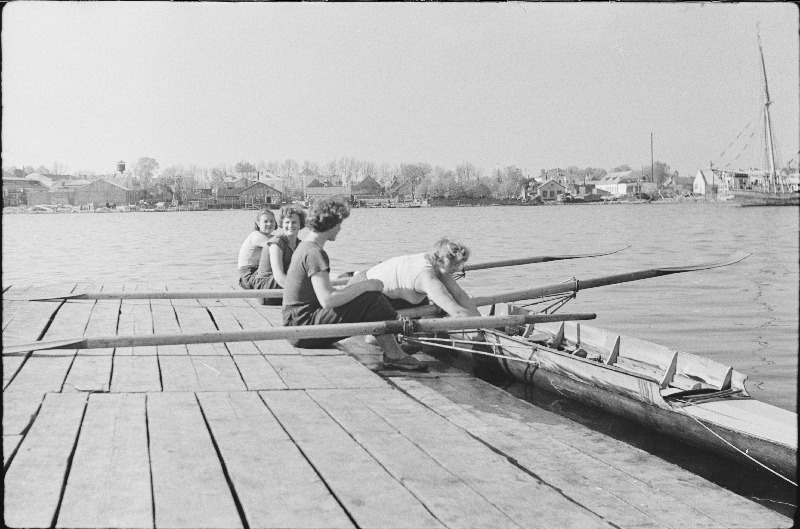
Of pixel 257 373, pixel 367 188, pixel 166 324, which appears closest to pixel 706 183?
pixel 367 188

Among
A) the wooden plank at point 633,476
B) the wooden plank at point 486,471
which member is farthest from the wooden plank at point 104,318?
the wooden plank at point 633,476

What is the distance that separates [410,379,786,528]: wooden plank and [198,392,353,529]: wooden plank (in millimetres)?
1383

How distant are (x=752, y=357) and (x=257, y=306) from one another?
742 centimetres

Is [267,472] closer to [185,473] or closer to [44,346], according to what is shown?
[185,473]

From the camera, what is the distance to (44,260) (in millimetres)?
29219

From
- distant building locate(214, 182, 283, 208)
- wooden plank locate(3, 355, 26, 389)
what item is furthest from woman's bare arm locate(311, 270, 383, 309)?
distant building locate(214, 182, 283, 208)

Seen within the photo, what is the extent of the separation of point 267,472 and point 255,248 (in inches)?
283

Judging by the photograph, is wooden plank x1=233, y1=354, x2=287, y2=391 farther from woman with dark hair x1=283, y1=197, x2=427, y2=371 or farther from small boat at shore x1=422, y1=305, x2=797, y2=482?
small boat at shore x1=422, y1=305, x2=797, y2=482

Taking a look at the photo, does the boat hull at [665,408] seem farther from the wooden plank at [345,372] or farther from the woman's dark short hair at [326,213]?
the woman's dark short hair at [326,213]

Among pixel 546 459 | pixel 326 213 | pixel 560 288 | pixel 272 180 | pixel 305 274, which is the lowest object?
pixel 546 459

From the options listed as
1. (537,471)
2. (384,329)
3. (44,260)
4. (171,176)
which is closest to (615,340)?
(384,329)

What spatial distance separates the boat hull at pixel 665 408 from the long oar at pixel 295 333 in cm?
63

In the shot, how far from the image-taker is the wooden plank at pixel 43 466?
362 cm

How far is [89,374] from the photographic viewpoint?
21.1 feet
